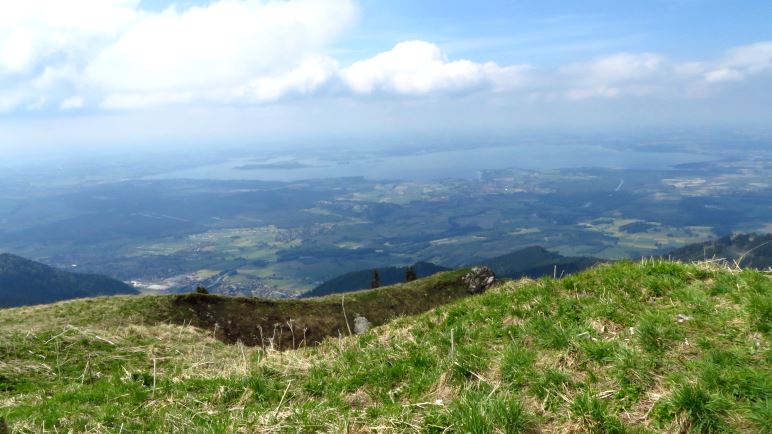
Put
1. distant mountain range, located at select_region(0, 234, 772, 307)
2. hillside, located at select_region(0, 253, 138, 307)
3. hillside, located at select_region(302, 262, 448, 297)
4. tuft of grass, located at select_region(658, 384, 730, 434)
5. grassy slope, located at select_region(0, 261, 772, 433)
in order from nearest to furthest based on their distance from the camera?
tuft of grass, located at select_region(658, 384, 730, 434) < grassy slope, located at select_region(0, 261, 772, 433) < hillside, located at select_region(302, 262, 448, 297) < distant mountain range, located at select_region(0, 234, 772, 307) < hillside, located at select_region(0, 253, 138, 307)

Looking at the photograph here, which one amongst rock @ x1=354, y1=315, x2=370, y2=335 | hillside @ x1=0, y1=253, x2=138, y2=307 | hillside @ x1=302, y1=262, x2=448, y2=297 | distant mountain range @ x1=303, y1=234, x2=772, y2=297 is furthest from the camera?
hillside @ x1=0, y1=253, x2=138, y2=307

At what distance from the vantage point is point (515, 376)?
26.0ft

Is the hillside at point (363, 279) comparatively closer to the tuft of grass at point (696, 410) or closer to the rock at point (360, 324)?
the rock at point (360, 324)

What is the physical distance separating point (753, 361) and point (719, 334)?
131cm

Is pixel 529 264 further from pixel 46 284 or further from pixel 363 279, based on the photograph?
pixel 46 284

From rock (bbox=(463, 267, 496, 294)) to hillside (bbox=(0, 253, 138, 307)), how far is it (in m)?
167

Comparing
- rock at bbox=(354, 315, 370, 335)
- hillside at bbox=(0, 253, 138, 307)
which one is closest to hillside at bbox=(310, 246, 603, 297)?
rock at bbox=(354, 315, 370, 335)

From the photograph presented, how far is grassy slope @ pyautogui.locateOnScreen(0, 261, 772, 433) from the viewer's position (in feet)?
20.4

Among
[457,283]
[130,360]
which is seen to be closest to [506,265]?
[457,283]

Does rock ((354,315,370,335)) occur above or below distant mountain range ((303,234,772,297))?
above

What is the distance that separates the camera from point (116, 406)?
950cm

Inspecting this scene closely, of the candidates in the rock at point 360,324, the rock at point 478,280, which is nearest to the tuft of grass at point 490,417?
the rock at point 360,324

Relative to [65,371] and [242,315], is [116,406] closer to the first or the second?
[65,371]

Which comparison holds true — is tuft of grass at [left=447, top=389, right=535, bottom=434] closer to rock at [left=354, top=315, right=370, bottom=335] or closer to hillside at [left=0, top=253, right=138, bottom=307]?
rock at [left=354, top=315, right=370, bottom=335]
